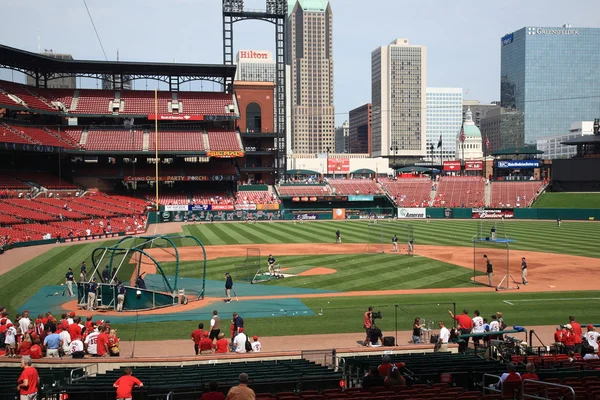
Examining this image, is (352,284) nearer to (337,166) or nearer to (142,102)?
(142,102)

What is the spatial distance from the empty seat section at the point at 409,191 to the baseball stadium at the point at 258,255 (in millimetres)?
363

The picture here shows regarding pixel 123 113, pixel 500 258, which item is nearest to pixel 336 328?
pixel 500 258

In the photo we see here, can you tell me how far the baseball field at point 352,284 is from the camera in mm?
21172

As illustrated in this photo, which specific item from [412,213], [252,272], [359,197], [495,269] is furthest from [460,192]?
[252,272]

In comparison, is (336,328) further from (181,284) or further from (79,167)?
(79,167)

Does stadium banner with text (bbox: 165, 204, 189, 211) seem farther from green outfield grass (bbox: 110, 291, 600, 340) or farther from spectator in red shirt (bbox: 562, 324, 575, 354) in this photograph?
spectator in red shirt (bbox: 562, 324, 575, 354)

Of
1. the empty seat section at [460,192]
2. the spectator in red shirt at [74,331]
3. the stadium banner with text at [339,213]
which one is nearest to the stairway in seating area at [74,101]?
the stadium banner with text at [339,213]

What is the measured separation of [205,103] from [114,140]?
1551cm

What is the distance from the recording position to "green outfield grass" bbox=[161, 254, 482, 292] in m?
28.7

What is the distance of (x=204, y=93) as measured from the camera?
85.1m

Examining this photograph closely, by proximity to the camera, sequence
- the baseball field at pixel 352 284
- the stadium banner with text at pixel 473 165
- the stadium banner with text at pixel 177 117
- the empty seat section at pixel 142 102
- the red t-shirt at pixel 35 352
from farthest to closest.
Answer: the stadium banner with text at pixel 473 165
the empty seat section at pixel 142 102
the stadium banner with text at pixel 177 117
the baseball field at pixel 352 284
the red t-shirt at pixel 35 352

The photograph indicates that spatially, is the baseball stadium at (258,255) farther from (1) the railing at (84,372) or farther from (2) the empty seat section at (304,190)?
(2) the empty seat section at (304,190)

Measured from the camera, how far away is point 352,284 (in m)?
28.8

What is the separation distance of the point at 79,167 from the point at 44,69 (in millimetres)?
14640
